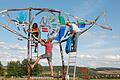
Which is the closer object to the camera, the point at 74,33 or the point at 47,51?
the point at 47,51

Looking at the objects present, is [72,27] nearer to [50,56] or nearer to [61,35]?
[61,35]

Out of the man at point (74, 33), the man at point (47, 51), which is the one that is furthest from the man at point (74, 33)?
the man at point (47, 51)

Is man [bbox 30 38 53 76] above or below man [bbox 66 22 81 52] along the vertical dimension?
below

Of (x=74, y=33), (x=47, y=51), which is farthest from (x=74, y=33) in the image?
(x=47, y=51)

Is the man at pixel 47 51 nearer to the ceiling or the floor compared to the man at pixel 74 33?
nearer to the floor

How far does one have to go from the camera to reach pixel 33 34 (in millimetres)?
14945

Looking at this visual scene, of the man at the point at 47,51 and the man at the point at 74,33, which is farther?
the man at the point at 74,33

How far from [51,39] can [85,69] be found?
246 cm

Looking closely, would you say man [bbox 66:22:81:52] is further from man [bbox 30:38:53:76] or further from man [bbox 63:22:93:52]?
man [bbox 30:38:53:76]

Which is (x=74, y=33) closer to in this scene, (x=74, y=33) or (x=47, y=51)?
(x=74, y=33)

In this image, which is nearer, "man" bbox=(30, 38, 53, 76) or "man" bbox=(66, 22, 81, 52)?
"man" bbox=(30, 38, 53, 76)

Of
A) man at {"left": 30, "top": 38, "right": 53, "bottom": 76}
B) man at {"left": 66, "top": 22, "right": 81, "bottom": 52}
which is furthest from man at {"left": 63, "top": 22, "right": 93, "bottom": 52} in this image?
man at {"left": 30, "top": 38, "right": 53, "bottom": 76}

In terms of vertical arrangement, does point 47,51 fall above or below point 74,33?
below

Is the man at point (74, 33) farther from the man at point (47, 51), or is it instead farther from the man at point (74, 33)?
the man at point (47, 51)
